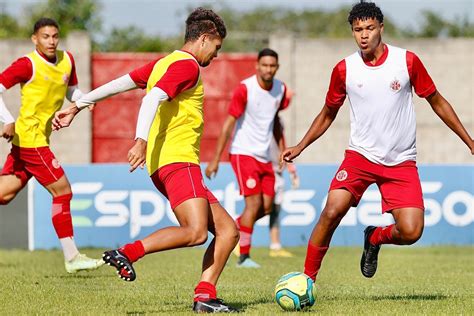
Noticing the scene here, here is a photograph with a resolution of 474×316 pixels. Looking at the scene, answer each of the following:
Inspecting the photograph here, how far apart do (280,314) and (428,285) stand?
3131 millimetres

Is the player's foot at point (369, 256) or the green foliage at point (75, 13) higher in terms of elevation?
the green foliage at point (75, 13)

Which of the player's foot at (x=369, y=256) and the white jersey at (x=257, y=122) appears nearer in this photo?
the player's foot at (x=369, y=256)

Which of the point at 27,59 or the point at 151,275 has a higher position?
the point at 27,59

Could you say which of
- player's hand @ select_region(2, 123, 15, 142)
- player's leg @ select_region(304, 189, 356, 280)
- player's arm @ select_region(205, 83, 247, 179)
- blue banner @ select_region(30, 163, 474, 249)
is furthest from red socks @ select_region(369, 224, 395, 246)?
blue banner @ select_region(30, 163, 474, 249)

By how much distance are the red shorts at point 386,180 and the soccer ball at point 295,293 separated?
93 cm

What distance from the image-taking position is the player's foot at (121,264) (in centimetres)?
772

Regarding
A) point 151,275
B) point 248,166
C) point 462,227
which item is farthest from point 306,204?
point 151,275

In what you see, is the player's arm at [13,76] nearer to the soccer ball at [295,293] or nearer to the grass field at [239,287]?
the grass field at [239,287]

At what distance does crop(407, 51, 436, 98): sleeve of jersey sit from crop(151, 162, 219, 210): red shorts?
2027 mm

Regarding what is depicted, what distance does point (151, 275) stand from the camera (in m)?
12.1

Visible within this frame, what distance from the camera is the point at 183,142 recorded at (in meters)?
8.33

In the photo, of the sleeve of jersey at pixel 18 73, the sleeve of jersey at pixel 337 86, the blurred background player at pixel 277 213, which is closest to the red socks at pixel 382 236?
the sleeve of jersey at pixel 337 86

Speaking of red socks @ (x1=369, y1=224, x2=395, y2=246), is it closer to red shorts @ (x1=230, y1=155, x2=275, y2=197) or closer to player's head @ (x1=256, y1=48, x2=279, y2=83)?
red shorts @ (x1=230, y1=155, x2=275, y2=197)

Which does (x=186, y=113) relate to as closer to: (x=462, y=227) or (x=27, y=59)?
(x=27, y=59)
